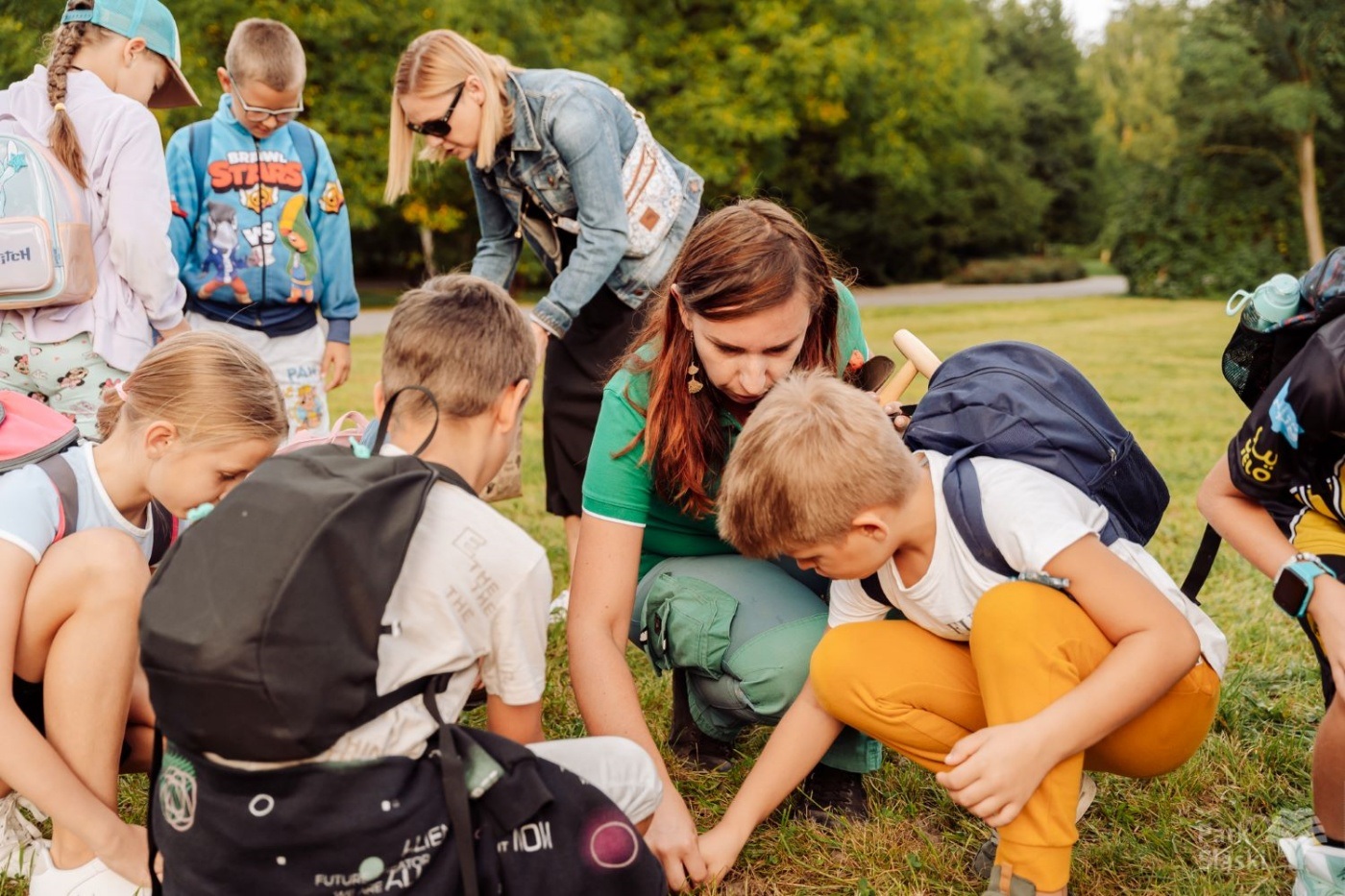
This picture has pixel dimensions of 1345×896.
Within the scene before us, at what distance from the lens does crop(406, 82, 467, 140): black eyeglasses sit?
3713mm

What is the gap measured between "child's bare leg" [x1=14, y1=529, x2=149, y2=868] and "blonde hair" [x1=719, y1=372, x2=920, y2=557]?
1152 millimetres

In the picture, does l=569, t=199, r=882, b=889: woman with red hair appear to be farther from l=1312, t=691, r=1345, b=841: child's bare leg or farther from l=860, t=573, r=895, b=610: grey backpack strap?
l=1312, t=691, r=1345, b=841: child's bare leg

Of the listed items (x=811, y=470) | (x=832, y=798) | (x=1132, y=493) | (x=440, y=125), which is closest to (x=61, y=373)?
(x=440, y=125)

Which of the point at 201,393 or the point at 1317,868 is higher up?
the point at 201,393

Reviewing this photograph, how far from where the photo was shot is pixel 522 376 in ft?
6.97

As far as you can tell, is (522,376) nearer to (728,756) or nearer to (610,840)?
(610,840)

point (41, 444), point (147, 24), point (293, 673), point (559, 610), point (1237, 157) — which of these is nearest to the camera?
point (293, 673)

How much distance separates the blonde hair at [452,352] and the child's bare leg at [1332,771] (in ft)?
5.27

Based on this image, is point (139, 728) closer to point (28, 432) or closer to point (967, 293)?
point (28, 432)

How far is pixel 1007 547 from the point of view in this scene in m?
2.17

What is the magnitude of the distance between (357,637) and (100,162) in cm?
209

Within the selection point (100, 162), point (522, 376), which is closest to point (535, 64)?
point (100, 162)

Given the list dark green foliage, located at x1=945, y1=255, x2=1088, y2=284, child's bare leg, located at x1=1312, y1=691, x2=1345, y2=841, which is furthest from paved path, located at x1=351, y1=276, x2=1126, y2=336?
child's bare leg, located at x1=1312, y1=691, x2=1345, y2=841

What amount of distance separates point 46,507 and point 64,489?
0.06 m
